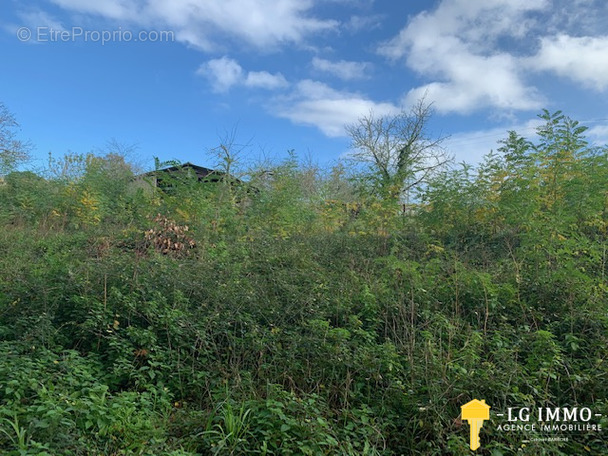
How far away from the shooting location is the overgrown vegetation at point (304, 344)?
2074mm

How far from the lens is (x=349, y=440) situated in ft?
6.79

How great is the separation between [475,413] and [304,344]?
1199mm

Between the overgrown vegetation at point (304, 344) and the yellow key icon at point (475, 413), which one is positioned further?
the yellow key icon at point (475, 413)

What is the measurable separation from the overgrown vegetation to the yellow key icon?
5 centimetres

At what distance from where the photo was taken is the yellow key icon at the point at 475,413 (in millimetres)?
2179

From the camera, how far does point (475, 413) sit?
226 centimetres

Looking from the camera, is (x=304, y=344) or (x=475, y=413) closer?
(x=475, y=413)

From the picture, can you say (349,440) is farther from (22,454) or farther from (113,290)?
(113,290)

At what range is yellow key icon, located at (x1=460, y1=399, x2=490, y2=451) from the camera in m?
2.18

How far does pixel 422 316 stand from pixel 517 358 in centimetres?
79

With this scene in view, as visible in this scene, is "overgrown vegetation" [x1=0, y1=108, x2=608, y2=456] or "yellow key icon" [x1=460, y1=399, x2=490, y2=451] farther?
"yellow key icon" [x1=460, y1=399, x2=490, y2=451]

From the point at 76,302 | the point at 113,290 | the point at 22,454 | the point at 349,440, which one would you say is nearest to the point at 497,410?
the point at 349,440

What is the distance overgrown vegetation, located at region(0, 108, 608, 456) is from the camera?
2074 millimetres

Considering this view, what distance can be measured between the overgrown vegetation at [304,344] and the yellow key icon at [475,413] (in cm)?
5
